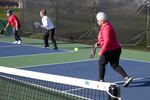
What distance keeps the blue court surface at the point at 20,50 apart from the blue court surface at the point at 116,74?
2914 millimetres

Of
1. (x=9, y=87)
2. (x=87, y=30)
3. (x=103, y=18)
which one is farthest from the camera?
(x=87, y=30)

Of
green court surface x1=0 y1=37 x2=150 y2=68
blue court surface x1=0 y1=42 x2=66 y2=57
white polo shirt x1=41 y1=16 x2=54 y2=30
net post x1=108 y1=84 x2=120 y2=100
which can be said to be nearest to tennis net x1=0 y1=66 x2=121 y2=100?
net post x1=108 y1=84 x2=120 y2=100

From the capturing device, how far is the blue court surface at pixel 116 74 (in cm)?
843

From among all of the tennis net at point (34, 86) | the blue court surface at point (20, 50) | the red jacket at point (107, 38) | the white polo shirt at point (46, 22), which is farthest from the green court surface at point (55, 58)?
the tennis net at point (34, 86)

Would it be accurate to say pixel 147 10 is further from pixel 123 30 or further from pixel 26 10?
pixel 26 10

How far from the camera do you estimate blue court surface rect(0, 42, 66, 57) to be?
49.2 ft

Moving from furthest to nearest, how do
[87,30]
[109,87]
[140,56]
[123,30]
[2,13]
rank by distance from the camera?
1. [2,13]
2. [87,30]
3. [123,30]
4. [140,56]
5. [109,87]

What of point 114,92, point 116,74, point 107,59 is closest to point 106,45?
point 107,59

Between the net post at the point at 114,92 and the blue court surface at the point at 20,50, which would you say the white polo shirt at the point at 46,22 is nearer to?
the blue court surface at the point at 20,50

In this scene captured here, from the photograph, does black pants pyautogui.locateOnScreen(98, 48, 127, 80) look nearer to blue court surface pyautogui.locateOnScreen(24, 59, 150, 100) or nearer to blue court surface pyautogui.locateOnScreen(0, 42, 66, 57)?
blue court surface pyautogui.locateOnScreen(24, 59, 150, 100)

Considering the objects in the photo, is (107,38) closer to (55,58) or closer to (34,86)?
Answer: (34,86)

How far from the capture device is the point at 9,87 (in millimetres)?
5984

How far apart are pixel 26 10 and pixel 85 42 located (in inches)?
197

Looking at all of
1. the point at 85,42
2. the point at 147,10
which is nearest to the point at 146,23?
the point at 147,10
